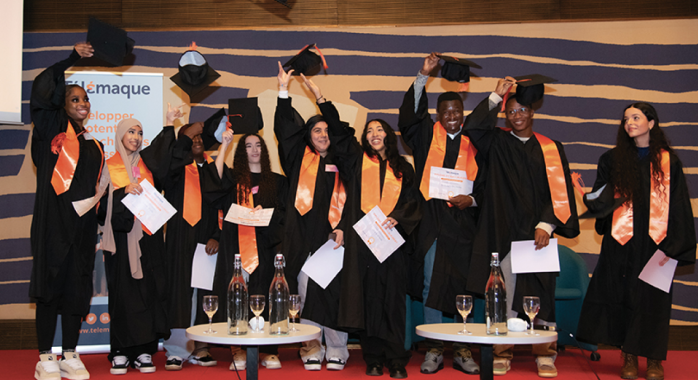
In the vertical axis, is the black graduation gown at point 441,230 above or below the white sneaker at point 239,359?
above

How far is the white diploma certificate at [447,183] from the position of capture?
12.6ft

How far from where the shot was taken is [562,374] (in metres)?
3.73

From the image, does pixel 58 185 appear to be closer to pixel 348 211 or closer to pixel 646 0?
pixel 348 211

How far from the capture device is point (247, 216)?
3.95m

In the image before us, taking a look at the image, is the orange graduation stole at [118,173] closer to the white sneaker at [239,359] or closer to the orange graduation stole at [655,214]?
the white sneaker at [239,359]

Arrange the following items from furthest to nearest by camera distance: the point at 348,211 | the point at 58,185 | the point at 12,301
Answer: the point at 12,301 < the point at 348,211 < the point at 58,185

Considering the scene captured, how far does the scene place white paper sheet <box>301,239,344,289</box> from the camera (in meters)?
3.78

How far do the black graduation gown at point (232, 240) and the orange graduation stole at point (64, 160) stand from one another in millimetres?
889

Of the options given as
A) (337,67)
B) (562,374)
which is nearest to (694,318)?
(562,374)

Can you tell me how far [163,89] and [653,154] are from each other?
4169mm

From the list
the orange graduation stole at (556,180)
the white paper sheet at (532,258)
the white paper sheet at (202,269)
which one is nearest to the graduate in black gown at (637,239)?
the orange graduation stole at (556,180)

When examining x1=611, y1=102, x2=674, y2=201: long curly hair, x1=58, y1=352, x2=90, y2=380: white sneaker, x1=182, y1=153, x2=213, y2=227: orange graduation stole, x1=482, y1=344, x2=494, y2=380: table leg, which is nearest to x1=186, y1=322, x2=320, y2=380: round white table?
x1=482, y1=344, x2=494, y2=380: table leg

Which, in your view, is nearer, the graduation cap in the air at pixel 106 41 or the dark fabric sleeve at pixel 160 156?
the graduation cap in the air at pixel 106 41

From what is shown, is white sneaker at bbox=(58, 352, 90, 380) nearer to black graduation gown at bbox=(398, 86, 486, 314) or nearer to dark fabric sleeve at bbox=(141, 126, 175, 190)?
dark fabric sleeve at bbox=(141, 126, 175, 190)
